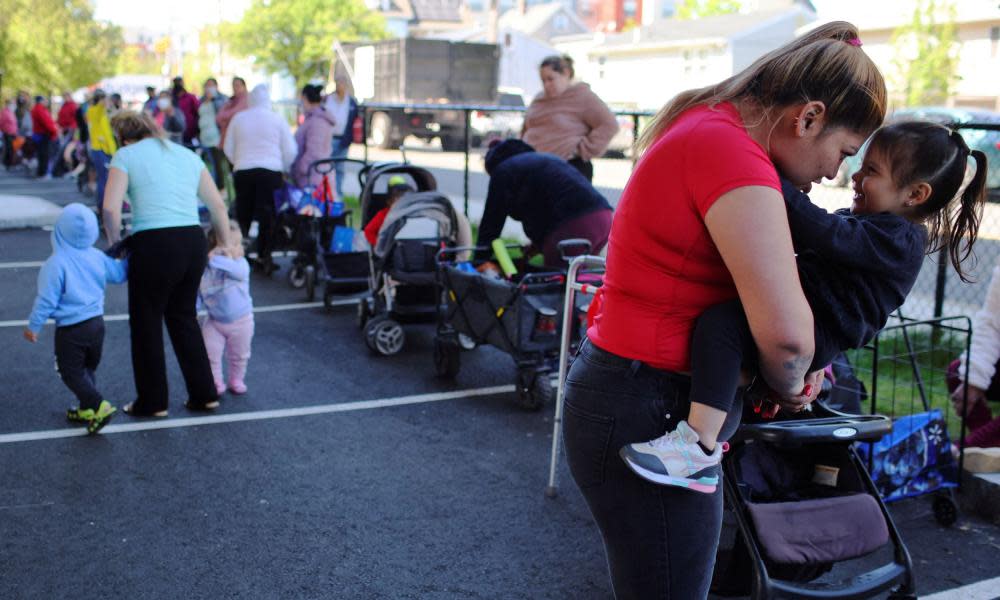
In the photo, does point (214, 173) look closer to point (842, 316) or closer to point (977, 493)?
point (977, 493)

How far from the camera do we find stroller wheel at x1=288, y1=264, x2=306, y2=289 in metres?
10.9

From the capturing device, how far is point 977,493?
5.00 m

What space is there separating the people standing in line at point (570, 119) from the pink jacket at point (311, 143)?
12.2 feet

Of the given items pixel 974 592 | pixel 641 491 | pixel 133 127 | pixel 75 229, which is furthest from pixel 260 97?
pixel 641 491

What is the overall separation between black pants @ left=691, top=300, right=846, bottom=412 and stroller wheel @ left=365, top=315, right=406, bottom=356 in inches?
238

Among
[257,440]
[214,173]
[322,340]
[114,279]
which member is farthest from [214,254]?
[214,173]

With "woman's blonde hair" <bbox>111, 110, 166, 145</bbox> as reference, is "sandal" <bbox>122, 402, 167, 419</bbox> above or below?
below

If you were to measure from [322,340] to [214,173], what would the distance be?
9725mm

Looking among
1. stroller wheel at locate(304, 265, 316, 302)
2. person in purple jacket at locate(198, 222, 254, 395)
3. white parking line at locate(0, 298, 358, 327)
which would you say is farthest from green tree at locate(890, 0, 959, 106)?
person in purple jacket at locate(198, 222, 254, 395)

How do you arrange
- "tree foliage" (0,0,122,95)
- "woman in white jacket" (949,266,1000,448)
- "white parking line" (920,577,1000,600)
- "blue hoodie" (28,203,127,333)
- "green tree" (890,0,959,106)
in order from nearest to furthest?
1. "white parking line" (920,577,1000,600)
2. "woman in white jacket" (949,266,1000,448)
3. "blue hoodie" (28,203,127,333)
4. "green tree" (890,0,959,106)
5. "tree foliage" (0,0,122,95)

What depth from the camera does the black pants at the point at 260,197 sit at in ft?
37.0

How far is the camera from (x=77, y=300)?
5.86m

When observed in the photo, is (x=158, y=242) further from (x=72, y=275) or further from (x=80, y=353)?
(x=80, y=353)

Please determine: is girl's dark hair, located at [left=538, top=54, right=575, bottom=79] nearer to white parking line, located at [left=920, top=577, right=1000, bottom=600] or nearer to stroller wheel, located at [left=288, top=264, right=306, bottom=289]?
stroller wheel, located at [left=288, top=264, right=306, bottom=289]
